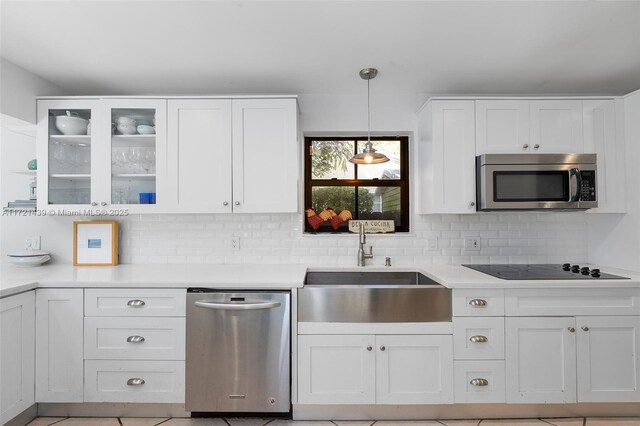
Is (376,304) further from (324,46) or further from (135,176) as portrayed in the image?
(135,176)

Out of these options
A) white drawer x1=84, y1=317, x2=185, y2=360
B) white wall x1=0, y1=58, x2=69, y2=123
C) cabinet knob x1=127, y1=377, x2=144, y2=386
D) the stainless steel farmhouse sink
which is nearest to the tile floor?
cabinet knob x1=127, y1=377, x2=144, y2=386

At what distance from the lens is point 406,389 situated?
1.94m

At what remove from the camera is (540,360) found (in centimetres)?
194

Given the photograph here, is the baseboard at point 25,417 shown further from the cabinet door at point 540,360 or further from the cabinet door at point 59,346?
the cabinet door at point 540,360

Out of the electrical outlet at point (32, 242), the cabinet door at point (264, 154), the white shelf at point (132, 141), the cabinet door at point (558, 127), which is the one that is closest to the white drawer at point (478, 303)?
the cabinet door at point (558, 127)

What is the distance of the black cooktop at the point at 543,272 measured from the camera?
204cm

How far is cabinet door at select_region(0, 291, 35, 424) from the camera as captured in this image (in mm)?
1749

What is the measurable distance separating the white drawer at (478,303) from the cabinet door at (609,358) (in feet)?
1.61

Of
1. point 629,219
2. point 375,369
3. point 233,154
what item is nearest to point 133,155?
point 233,154

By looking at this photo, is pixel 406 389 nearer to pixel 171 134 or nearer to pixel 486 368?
pixel 486 368

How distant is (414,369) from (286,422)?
0.84 meters

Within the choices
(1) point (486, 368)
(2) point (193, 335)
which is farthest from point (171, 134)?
(1) point (486, 368)

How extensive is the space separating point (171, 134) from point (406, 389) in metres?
2.31

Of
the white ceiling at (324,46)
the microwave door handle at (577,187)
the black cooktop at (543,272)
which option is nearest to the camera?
the white ceiling at (324,46)
